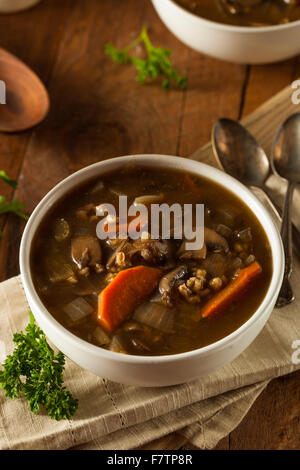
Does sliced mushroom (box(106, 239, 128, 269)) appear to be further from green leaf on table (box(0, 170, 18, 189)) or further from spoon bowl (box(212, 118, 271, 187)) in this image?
green leaf on table (box(0, 170, 18, 189))

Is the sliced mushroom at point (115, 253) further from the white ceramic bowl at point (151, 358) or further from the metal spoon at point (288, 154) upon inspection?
the metal spoon at point (288, 154)

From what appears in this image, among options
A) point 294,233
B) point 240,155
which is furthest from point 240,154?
point 294,233

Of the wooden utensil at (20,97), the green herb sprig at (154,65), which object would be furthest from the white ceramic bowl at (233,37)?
the wooden utensil at (20,97)

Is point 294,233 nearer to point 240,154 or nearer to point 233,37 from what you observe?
point 240,154

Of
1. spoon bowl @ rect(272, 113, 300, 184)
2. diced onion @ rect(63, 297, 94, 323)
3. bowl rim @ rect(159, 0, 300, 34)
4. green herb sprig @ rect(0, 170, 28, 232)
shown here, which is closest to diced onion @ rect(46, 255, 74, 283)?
diced onion @ rect(63, 297, 94, 323)

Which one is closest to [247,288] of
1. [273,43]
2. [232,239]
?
[232,239]

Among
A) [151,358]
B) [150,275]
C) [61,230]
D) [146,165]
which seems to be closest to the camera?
[151,358]
